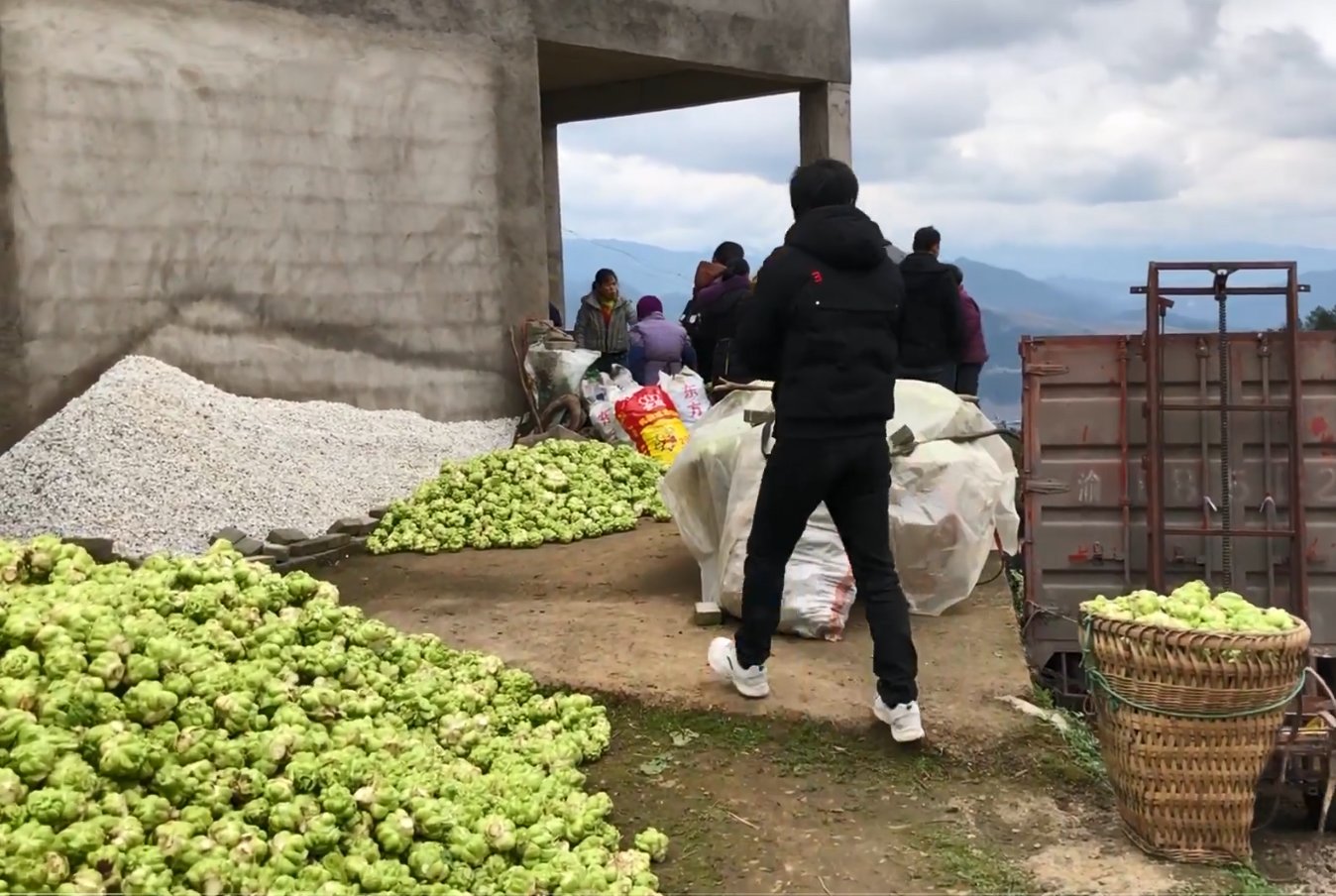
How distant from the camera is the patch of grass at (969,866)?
397 centimetres

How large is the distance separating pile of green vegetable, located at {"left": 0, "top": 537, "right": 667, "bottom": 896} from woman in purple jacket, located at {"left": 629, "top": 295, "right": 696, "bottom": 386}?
21.4 ft

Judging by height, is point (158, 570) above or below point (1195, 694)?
above

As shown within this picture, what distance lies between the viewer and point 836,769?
480 centimetres

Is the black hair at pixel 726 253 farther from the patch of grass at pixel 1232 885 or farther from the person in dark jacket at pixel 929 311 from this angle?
the patch of grass at pixel 1232 885

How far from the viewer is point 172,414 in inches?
352

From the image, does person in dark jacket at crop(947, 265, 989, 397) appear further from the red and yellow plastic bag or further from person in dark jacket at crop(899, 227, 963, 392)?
the red and yellow plastic bag

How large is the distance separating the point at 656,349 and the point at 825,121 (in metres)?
4.94

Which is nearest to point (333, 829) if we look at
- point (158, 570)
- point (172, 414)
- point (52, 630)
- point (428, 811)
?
point (428, 811)

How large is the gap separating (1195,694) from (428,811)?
Result: 243 cm

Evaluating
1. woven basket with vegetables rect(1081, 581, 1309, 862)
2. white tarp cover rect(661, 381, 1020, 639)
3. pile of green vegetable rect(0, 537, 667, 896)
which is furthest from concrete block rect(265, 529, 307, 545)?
woven basket with vegetables rect(1081, 581, 1309, 862)

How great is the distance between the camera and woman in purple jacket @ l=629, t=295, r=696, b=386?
11.3 meters

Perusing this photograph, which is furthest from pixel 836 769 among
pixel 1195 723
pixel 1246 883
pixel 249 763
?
pixel 249 763

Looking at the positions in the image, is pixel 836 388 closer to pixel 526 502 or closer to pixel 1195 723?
pixel 1195 723

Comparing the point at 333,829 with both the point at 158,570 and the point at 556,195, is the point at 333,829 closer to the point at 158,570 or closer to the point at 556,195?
the point at 158,570
